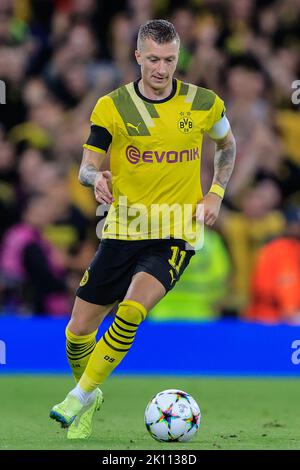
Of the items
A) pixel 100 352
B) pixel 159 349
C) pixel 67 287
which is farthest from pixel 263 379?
pixel 100 352

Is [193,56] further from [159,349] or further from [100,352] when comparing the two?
[100,352]

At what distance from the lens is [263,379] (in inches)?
455

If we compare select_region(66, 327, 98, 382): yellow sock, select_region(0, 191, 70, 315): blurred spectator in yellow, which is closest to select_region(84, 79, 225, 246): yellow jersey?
select_region(66, 327, 98, 382): yellow sock

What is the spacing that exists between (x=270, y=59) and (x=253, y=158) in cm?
158

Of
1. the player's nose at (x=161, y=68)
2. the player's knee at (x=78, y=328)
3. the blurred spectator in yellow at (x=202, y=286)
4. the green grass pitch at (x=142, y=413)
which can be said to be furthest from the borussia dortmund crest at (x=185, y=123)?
the blurred spectator in yellow at (x=202, y=286)

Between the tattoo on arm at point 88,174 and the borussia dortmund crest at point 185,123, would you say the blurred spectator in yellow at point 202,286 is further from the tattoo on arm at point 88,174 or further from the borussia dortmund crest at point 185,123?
the tattoo on arm at point 88,174

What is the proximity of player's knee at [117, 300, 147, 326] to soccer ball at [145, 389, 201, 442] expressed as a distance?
0.54 metres

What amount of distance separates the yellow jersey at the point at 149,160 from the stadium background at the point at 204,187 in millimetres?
3275

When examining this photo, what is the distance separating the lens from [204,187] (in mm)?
11805

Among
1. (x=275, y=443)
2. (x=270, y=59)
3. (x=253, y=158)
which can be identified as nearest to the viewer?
(x=275, y=443)

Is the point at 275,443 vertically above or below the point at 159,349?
below

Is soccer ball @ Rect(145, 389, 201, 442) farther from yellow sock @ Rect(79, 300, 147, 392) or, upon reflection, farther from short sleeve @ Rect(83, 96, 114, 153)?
short sleeve @ Rect(83, 96, 114, 153)

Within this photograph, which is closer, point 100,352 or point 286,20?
point 100,352
